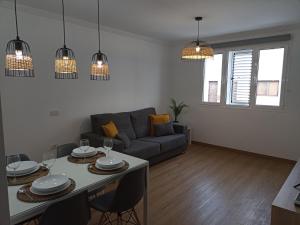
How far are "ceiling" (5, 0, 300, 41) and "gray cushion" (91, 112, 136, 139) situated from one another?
5.41 ft

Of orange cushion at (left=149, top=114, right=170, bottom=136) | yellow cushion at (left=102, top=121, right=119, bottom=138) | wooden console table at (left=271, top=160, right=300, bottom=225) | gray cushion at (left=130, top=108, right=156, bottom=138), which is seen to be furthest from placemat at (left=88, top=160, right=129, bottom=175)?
orange cushion at (left=149, top=114, right=170, bottom=136)

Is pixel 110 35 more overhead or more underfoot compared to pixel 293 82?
more overhead

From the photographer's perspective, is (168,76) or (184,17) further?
(168,76)

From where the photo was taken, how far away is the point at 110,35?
407cm

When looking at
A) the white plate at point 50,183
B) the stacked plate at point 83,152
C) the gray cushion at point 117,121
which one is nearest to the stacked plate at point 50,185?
A: the white plate at point 50,183

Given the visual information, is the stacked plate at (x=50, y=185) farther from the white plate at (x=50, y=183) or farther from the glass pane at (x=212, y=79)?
the glass pane at (x=212, y=79)

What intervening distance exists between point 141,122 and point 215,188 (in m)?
1.97

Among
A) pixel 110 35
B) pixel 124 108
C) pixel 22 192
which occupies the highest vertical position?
pixel 110 35

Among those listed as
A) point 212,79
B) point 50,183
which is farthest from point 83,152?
point 212,79

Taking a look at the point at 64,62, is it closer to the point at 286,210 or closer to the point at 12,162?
the point at 12,162

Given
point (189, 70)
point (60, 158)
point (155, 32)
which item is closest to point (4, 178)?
point (60, 158)

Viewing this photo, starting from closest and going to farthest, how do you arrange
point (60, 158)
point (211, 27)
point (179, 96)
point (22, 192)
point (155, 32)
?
point (22, 192)
point (60, 158)
point (211, 27)
point (155, 32)
point (179, 96)

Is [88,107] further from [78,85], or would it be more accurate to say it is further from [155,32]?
[155,32]

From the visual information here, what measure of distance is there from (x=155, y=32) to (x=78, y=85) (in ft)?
6.31
